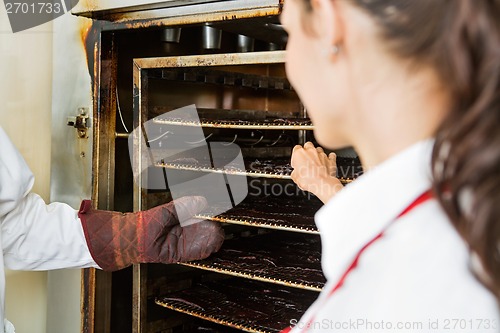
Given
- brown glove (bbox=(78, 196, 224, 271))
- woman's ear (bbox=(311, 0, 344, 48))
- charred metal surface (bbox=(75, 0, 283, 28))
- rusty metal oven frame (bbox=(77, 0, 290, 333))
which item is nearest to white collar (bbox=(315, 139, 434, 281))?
woman's ear (bbox=(311, 0, 344, 48))

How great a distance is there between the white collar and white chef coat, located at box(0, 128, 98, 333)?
133 centimetres

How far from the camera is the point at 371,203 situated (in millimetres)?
644

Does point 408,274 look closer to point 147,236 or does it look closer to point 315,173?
point 315,173

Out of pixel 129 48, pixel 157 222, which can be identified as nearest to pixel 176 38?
pixel 129 48

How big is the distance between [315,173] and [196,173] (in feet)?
2.94

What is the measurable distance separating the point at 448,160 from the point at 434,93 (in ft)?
0.28

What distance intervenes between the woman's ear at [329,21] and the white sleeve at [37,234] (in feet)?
4.46

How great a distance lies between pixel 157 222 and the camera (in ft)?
6.15

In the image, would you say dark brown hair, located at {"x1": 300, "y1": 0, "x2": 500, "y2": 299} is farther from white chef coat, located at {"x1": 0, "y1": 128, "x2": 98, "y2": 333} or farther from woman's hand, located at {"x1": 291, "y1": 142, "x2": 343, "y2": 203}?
white chef coat, located at {"x1": 0, "y1": 128, "x2": 98, "y2": 333}

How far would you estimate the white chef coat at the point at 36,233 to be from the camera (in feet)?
5.79

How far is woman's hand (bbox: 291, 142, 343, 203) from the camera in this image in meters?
1.46

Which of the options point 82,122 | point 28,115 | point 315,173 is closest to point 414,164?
point 315,173

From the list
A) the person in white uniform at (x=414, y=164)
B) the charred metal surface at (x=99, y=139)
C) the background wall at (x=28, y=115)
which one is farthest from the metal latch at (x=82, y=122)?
the person in white uniform at (x=414, y=164)

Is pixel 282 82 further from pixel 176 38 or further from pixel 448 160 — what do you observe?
pixel 448 160
